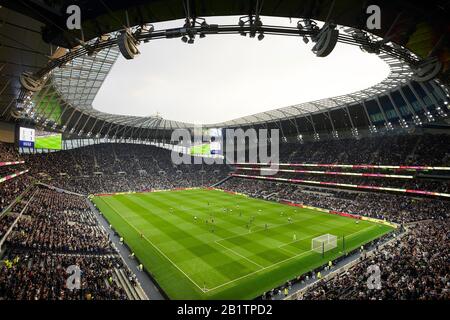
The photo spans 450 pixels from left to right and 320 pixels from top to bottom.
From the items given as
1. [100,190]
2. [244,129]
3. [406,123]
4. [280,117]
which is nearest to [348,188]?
[406,123]

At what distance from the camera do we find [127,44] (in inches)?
357

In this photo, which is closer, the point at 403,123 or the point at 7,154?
the point at 7,154

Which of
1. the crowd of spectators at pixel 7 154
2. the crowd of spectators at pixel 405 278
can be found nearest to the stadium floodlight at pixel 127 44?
the crowd of spectators at pixel 405 278

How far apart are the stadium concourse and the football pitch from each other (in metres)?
2.34

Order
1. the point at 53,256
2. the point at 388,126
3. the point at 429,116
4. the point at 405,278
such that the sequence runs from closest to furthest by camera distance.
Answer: the point at 405,278, the point at 53,256, the point at 429,116, the point at 388,126

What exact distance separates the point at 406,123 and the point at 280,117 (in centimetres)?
3030

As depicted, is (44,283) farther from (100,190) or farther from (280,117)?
Answer: (280,117)

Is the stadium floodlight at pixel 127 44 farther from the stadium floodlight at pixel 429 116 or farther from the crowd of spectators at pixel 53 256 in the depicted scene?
the stadium floodlight at pixel 429 116

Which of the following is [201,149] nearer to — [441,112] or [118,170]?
[118,170]

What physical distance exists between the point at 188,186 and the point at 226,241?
53.1 m

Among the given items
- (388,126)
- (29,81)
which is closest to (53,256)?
(29,81)

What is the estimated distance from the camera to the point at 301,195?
58812 mm

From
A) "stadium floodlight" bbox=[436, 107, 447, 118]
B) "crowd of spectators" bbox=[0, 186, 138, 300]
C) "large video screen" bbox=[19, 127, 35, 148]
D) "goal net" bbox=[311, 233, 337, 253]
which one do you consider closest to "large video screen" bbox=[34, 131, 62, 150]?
"large video screen" bbox=[19, 127, 35, 148]

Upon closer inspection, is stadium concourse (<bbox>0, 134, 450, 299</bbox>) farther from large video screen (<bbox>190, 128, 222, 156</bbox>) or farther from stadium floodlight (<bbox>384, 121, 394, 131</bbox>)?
large video screen (<bbox>190, 128, 222, 156</bbox>)
